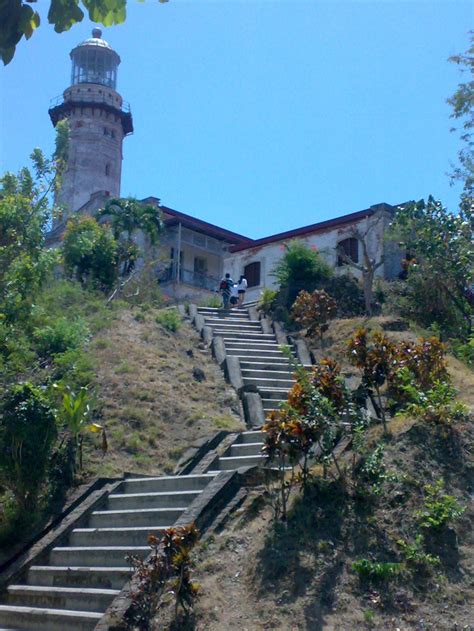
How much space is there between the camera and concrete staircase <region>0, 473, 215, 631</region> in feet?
31.0

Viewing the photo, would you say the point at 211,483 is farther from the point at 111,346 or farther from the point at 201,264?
the point at 201,264

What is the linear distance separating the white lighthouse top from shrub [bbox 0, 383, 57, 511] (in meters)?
42.1

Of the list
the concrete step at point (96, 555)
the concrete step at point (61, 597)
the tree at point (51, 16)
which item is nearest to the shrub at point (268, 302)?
the concrete step at point (96, 555)

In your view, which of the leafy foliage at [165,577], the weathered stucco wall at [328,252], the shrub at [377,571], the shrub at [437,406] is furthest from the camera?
the weathered stucco wall at [328,252]

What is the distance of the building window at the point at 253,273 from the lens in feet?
111

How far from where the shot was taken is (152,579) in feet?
27.9

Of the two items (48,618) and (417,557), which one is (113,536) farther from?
(417,557)

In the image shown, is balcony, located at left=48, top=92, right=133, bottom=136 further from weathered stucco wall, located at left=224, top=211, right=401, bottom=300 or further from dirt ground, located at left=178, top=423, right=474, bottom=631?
dirt ground, located at left=178, top=423, right=474, bottom=631

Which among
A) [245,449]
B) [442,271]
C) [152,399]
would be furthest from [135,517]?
[442,271]

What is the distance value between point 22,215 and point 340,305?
10269mm

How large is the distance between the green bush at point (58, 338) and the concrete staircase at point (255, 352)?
3433mm

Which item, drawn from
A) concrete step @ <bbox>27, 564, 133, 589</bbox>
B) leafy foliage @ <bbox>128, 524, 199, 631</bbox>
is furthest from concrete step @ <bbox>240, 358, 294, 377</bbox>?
leafy foliage @ <bbox>128, 524, 199, 631</bbox>

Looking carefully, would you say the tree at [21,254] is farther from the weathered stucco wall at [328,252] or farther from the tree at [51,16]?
the weathered stucco wall at [328,252]

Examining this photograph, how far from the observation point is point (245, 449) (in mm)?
12727
